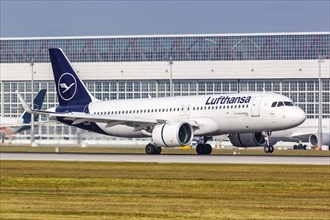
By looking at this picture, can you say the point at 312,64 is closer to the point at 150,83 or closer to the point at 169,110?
the point at 150,83

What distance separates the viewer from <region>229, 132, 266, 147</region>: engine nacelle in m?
74.8

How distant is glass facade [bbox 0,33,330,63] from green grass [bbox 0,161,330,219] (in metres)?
87.5

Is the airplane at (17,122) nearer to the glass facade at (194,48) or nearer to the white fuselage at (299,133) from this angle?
the glass facade at (194,48)

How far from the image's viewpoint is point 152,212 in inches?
1346

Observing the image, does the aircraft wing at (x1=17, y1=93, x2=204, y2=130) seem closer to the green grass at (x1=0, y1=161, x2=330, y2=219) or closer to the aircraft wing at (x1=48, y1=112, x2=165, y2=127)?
the aircraft wing at (x1=48, y1=112, x2=165, y2=127)

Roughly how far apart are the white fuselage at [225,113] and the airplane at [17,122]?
4455 cm

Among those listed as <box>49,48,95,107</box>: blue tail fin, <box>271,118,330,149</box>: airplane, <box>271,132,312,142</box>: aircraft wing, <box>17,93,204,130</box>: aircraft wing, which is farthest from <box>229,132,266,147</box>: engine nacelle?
<box>271,132,312,142</box>: aircraft wing

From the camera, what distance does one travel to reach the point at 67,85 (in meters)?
83.8

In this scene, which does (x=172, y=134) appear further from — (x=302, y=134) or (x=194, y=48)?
(x=194, y=48)

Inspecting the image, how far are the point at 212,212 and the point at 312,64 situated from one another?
96.8 m

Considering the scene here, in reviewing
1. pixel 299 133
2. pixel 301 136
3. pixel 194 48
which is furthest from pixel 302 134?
pixel 194 48

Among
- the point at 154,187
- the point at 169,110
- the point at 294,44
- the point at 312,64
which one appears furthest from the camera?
the point at 294,44

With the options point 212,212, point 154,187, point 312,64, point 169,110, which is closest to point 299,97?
point 312,64

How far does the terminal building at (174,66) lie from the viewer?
130750 millimetres
